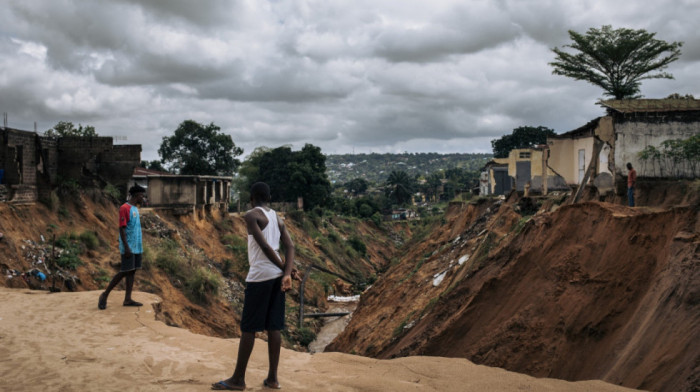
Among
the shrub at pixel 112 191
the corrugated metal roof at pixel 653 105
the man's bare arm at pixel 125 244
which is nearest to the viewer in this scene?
the man's bare arm at pixel 125 244

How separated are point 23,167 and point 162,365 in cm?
1306

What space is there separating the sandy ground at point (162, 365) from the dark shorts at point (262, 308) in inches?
22.0

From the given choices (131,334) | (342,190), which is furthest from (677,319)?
(342,190)

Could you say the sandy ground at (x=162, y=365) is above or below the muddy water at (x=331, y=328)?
above

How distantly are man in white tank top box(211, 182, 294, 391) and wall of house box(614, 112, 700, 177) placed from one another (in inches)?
412

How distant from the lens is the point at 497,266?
1042 centimetres

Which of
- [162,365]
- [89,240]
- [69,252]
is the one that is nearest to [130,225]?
[162,365]

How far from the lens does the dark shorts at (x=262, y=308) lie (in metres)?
4.66

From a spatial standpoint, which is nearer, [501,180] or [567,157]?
[567,157]

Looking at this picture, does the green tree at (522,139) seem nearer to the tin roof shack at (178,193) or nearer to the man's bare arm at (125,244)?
the tin roof shack at (178,193)

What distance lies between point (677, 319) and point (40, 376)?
254 inches

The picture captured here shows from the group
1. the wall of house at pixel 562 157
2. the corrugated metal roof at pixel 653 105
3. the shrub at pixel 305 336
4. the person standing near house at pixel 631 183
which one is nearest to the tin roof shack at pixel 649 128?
the corrugated metal roof at pixel 653 105

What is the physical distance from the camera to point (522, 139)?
195 ft

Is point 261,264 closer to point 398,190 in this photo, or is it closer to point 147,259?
point 147,259
